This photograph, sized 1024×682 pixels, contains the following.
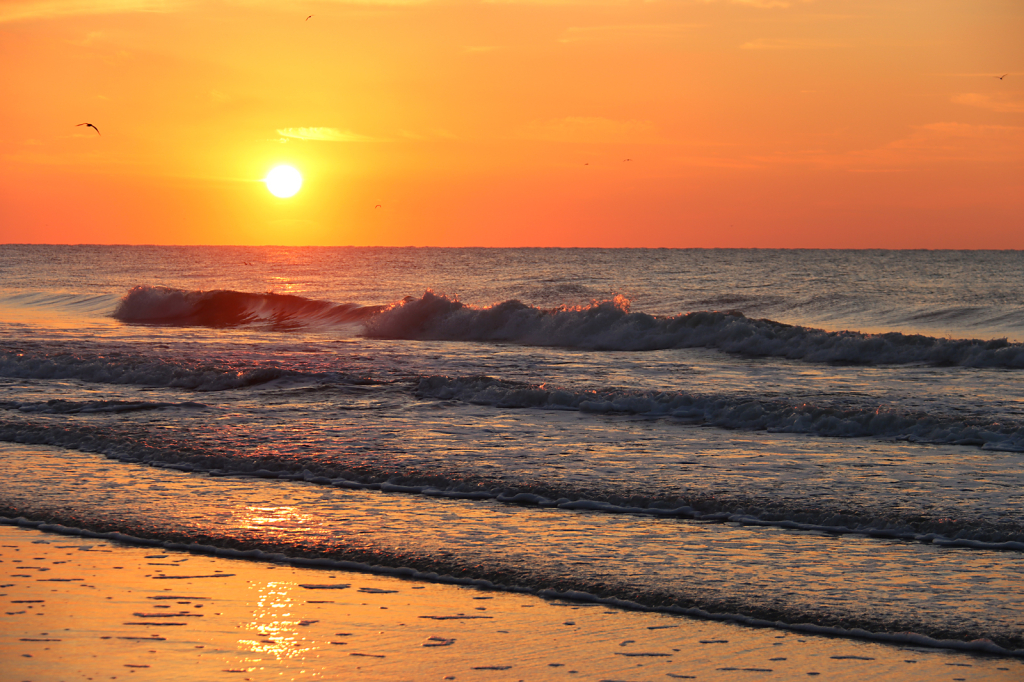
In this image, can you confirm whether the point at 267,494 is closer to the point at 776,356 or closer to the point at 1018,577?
the point at 1018,577

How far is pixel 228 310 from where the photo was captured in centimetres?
3809

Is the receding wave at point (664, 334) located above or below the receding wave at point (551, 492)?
above

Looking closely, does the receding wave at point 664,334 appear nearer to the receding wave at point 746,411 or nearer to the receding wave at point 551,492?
the receding wave at point 746,411

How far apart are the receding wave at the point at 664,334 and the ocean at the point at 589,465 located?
0.12 m

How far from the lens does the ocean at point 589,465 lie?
637 cm

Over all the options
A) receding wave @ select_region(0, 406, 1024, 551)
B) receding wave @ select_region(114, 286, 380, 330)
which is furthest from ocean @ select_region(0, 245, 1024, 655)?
receding wave @ select_region(114, 286, 380, 330)

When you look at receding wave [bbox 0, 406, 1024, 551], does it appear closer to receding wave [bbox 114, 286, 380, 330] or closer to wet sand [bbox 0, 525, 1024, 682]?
wet sand [bbox 0, 525, 1024, 682]

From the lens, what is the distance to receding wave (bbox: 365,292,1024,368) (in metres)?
20.4

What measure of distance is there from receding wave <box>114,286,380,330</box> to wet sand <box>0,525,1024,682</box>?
28.4 metres

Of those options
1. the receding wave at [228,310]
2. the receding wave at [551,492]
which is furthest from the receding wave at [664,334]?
the receding wave at [551,492]

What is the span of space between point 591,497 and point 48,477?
231 inches

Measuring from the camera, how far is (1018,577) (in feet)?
20.7

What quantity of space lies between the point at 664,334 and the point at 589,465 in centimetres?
1649

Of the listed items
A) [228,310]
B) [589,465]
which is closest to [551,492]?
[589,465]
